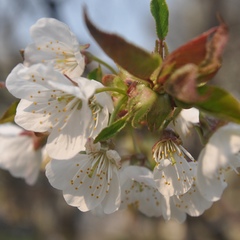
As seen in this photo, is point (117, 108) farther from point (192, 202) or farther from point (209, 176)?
point (192, 202)

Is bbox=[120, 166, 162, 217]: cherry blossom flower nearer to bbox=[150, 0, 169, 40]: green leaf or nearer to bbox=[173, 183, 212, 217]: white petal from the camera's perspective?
bbox=[173, 183, 212, 217]: white petal

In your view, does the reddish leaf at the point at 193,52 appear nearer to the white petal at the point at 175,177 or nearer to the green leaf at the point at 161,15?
the green leaf at the point at 161,15

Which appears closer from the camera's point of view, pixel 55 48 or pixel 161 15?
pixel 161 15

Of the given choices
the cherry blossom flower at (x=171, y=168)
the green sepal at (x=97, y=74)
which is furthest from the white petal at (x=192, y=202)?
the green sepal at (x=97, y=74)

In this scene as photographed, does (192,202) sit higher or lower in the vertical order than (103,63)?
lower

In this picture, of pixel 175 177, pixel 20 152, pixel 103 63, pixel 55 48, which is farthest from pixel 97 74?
pixel 20 152
